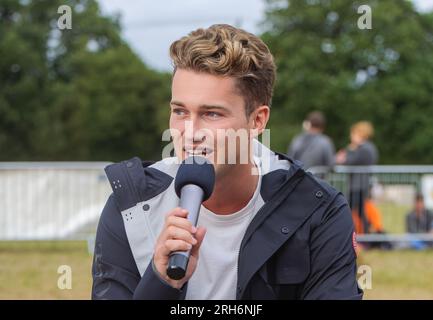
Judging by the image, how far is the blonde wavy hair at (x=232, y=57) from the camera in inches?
109

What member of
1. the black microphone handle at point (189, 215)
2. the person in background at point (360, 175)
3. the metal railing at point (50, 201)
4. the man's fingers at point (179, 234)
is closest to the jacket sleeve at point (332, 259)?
the black microphone handle at point (189, 215)

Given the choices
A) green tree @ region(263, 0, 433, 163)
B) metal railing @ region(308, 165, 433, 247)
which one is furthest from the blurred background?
metal railing @ region(308, 165, 433, 247)

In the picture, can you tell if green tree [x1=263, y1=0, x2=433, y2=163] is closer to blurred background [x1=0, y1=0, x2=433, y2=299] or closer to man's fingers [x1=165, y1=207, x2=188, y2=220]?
blurred background [x1=0, y1=0, x2=433, y2=299]

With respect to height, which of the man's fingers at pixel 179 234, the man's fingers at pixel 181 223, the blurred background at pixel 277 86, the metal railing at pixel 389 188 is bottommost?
the man's fingers at pixel 179 234

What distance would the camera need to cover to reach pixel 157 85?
6094cm

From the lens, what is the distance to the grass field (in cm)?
859

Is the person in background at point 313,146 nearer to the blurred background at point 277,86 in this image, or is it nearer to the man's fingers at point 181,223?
the man's fingers at point 181,223

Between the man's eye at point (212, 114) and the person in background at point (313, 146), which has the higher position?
the person in background at point (313, 146)

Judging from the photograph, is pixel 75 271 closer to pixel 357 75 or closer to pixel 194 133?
pixel 194 133

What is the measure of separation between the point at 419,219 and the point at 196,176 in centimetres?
1108

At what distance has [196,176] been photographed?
2.41 m

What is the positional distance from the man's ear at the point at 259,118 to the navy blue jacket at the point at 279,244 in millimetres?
236

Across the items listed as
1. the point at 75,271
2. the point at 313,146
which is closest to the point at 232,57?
the point at 75,271

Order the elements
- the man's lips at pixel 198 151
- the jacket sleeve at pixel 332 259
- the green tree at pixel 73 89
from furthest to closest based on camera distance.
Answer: the green tree at pixel 73 89, the jacket sleeve at pixel 332 259, the man's lips at pixel 198 151
